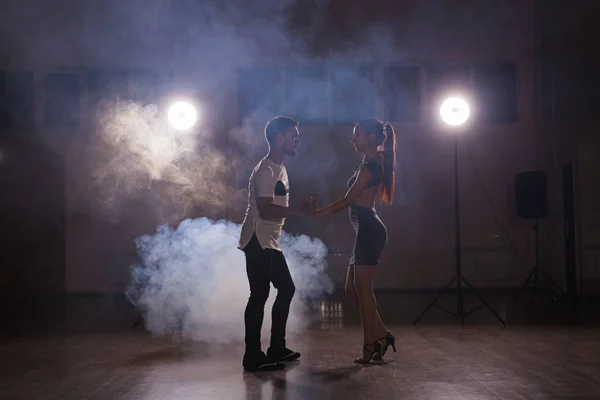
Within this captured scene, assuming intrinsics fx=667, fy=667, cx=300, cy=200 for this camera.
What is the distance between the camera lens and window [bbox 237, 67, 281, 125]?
459 inches

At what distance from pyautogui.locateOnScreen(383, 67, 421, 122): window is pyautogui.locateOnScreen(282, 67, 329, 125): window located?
1.07 meters

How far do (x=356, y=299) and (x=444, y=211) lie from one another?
266 inches

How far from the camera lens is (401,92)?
11.8m

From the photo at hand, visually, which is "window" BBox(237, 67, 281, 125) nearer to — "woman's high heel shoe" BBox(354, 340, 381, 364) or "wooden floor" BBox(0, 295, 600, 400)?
"wooden floor" BBox(0, 295, 600, 400)

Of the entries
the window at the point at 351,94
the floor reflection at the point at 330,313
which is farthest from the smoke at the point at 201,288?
the window at the point at 351,94

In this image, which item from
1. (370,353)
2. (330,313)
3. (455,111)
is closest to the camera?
(370,353)

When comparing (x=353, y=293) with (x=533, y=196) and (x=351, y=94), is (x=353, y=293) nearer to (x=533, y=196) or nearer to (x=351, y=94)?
(x=533, y=196)

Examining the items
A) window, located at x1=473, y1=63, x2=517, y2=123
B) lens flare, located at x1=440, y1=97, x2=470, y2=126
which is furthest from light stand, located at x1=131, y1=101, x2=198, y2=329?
window, located at x1=473, y1=63, x2=517, y2=123

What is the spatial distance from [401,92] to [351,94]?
0.88 metres

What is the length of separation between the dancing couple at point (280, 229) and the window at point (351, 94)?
21.7 feet

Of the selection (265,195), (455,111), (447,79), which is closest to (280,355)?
(265,195)

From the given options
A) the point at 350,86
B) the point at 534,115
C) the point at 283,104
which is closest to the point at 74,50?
the point at 283,104

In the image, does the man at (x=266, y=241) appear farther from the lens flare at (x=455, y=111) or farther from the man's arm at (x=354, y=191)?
the lens flare at (x=455, y=111)

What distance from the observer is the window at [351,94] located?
460 inches
